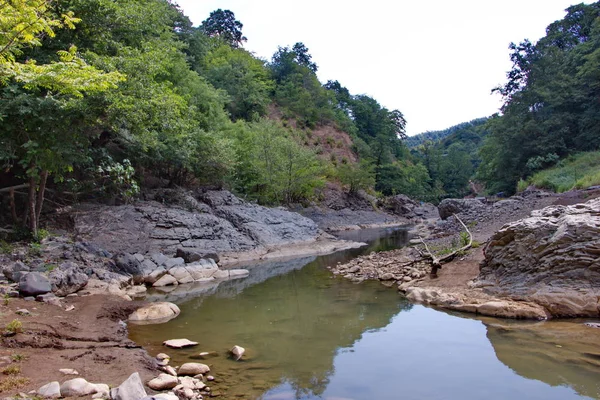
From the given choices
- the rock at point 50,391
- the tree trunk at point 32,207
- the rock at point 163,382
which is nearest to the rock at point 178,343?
the rock at point 163,382

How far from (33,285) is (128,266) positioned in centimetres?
501

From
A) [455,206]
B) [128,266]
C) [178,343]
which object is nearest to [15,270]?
[128,266]

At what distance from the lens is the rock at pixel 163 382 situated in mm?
5430

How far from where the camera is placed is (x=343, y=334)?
8.34 meters

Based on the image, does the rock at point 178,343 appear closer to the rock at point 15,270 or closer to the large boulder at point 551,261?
the rock at point 15,270

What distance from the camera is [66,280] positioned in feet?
36.2

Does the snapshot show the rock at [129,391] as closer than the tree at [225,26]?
Yes

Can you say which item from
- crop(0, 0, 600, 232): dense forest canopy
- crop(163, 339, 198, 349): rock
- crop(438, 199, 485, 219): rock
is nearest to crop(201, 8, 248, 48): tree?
crop(0, 0, 600, 232): dense forest canopy

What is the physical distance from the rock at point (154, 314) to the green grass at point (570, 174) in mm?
23596

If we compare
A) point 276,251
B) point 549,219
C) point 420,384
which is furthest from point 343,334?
point 276,251

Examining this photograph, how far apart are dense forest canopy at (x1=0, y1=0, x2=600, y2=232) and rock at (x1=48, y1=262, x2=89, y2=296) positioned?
12.2ft

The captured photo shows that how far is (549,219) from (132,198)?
752 inches

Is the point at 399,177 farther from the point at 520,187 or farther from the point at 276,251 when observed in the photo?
the point at 276,251

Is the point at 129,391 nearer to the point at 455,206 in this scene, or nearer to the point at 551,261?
the point at 551,261
